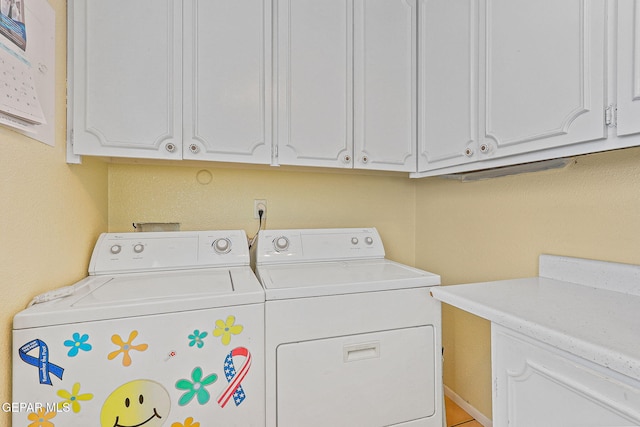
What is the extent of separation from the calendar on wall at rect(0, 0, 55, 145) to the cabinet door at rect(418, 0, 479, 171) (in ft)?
5.34

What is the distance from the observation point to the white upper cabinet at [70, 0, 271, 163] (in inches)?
47.5

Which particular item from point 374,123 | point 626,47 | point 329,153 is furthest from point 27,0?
point 626,47

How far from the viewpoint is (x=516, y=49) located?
1132mm

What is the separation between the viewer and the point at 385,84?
1616 millimetres

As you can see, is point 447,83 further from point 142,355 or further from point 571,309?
point 142,355

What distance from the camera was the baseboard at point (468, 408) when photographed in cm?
161

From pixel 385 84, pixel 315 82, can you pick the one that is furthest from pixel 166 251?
pixel 385 84

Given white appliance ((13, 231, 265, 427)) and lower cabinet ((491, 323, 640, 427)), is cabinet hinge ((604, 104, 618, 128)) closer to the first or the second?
lower cabinet ((491, 323, 640, 427))

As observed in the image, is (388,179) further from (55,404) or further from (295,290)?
(55,404)

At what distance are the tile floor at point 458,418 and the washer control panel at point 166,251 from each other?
4.74 feet

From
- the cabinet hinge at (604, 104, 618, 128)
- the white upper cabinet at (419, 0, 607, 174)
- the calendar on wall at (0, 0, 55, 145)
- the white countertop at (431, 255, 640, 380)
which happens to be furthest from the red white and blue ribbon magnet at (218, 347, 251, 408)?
the cabinet hinge at (604, 104, 618, 128)

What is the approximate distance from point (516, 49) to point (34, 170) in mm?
1763

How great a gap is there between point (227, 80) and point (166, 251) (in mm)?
865

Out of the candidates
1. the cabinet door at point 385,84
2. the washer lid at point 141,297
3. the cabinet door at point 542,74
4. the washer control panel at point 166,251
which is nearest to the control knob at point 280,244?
the washer control panel at point 166,251
